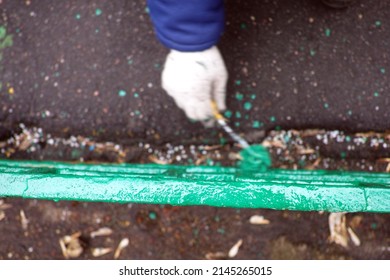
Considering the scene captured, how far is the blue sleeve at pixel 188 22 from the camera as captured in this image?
1.18 metres

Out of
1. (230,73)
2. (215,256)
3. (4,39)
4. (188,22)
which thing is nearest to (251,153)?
(230,73)

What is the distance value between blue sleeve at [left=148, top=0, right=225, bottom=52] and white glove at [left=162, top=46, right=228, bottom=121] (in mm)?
117

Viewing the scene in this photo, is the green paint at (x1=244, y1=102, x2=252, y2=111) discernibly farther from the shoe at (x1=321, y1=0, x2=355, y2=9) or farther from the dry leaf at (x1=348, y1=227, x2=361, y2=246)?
the dry leaf at (x1=348, y1=227, x2=361, y2=246)

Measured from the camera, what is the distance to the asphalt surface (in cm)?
171

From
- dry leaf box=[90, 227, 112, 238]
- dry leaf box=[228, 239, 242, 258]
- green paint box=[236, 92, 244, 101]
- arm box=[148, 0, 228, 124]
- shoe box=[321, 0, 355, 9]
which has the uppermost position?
shoe box=[321, 0, 355, 9]

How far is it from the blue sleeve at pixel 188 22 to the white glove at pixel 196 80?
0.12m

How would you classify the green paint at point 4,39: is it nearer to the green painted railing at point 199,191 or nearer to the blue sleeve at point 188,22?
the green painted railing at point 199,191

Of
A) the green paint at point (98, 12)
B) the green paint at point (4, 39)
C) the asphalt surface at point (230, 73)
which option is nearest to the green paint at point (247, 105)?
the asphalt surface at point (230, 73)

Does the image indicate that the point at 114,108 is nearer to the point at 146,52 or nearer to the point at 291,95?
the point at 146,52

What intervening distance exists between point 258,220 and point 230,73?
648mm

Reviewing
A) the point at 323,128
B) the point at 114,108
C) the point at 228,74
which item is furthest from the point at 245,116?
the point at 114,108

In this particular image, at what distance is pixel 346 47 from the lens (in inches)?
68.0

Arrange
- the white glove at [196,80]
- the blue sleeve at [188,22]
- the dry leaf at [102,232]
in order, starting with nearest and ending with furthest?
1. the blue sleeve at [188,22]
2. the white glove at [196,80]
3. the dry leaf at [102,232]

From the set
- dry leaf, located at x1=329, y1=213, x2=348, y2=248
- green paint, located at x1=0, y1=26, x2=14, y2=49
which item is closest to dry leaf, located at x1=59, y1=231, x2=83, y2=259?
green paint, located at x1=0, y1=26, x2=14, y2=49
